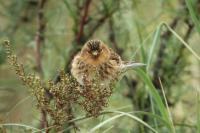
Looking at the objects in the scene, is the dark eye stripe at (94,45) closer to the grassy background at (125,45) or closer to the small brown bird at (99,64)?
the small brown bird at (99,64)

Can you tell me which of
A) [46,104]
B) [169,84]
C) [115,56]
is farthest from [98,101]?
[169,84]

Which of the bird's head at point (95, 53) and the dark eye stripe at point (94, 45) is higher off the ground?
the dark eye stripe at point (94, 45)

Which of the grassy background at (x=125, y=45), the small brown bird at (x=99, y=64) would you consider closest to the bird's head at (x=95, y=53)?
the small brown bird at (x=99, y=64)

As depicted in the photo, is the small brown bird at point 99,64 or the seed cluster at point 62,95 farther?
the small brown bird at point 99,64

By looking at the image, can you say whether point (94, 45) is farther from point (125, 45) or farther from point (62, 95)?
point (125, 45)

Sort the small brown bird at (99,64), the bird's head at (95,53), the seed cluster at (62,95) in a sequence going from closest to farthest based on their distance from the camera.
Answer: the seed cluster at (62,95) → the small brown bird at (99,64) → the bird's head at (95,53)

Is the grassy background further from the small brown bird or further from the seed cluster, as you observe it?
the seed cluster

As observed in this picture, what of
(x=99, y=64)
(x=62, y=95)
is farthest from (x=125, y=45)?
(x=62, y=95)
